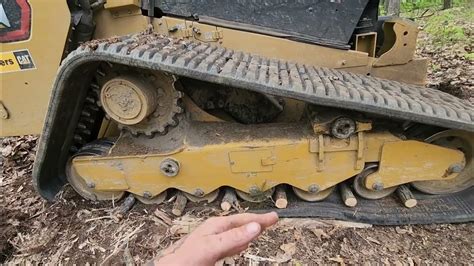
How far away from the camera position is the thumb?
1.18 m

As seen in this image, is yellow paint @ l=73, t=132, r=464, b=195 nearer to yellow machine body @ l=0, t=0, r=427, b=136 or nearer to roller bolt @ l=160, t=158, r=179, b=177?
roller bolt @ l=160, t=158, r=179, b=177

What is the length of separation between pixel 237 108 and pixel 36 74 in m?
1.26

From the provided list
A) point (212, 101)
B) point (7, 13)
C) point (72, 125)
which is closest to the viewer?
point (7, 13)

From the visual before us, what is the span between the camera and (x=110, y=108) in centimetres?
244

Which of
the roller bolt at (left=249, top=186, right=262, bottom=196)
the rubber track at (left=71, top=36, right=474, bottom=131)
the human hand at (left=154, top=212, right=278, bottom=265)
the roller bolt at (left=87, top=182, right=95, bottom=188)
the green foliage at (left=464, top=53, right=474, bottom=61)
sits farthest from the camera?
the green foliage at (left=464, top=53, right=474, bottom=61)

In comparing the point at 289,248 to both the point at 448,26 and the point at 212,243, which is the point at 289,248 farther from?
the point at 448,26

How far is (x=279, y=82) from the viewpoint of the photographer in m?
2.14

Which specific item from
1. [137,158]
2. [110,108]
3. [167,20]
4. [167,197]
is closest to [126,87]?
[110,108]

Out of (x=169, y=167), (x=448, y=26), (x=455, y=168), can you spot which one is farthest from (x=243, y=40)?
(x=448, y=26)

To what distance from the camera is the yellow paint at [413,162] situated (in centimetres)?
246

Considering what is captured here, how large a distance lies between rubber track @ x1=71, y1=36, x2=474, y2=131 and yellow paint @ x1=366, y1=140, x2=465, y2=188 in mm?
271

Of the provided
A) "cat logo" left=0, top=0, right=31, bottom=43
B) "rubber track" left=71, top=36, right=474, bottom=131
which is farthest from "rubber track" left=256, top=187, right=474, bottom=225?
"cat logo" left=0, top=0, right=31, bottom=43

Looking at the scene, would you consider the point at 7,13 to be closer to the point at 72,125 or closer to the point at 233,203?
the point at 72,125

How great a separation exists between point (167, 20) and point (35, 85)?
0.91 meters
